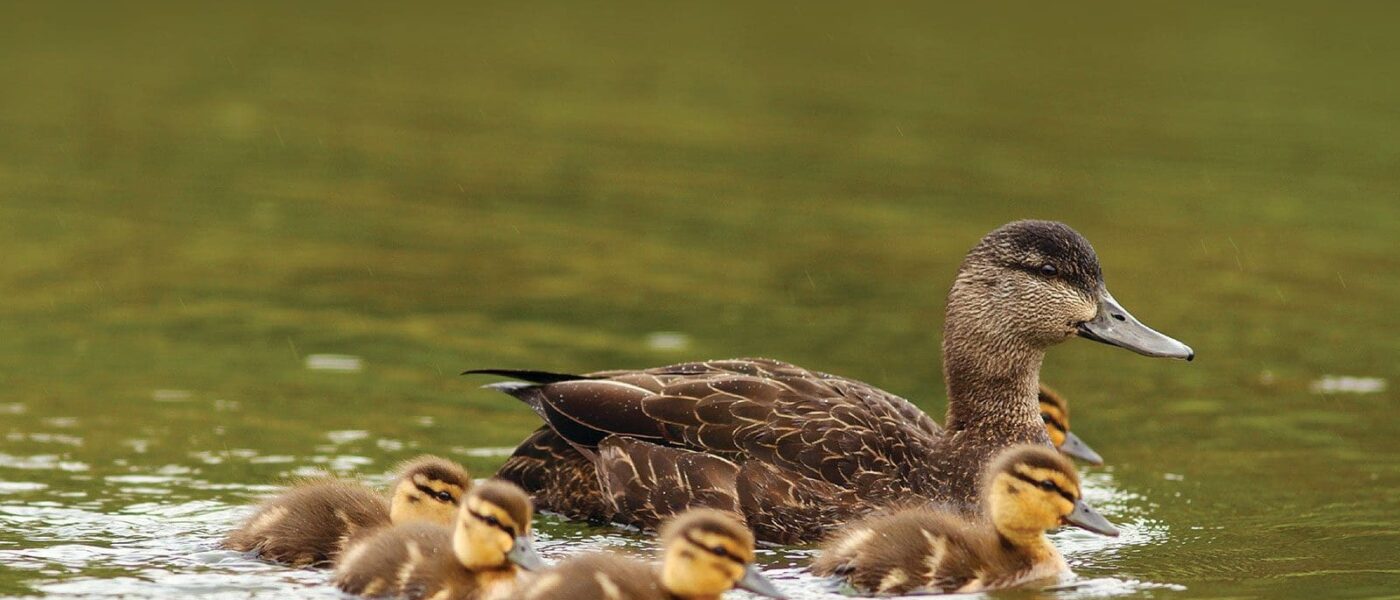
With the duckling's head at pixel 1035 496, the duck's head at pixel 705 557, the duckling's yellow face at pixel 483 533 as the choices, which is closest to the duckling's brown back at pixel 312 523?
the duckling's yellow face at pixel 483 533

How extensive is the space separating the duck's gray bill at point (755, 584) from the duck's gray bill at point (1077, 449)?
3.28m

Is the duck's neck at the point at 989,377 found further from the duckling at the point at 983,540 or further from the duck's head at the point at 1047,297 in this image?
the duckling at the point at 983,540

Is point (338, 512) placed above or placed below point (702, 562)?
above

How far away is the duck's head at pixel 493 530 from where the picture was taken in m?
7.46

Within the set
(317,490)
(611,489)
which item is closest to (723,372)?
(611,489)

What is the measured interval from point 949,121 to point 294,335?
974 centimetres

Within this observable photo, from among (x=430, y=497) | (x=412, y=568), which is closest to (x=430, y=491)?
(x=430, y=497)

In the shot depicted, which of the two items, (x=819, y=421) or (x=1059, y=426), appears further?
(x=1059, y=426)

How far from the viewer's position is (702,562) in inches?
283

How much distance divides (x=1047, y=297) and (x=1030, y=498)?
1.44 metres

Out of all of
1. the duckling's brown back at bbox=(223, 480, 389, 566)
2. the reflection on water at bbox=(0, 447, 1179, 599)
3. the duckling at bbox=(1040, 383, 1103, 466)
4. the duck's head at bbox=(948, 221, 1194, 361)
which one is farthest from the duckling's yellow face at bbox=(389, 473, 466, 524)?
the duckling at bbox=(1040, 383, 1103, 466)

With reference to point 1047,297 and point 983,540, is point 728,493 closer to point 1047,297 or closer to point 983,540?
point 983,540

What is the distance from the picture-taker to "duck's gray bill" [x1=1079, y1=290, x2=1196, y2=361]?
9.49m

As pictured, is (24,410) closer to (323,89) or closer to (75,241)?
→ (75,241)
